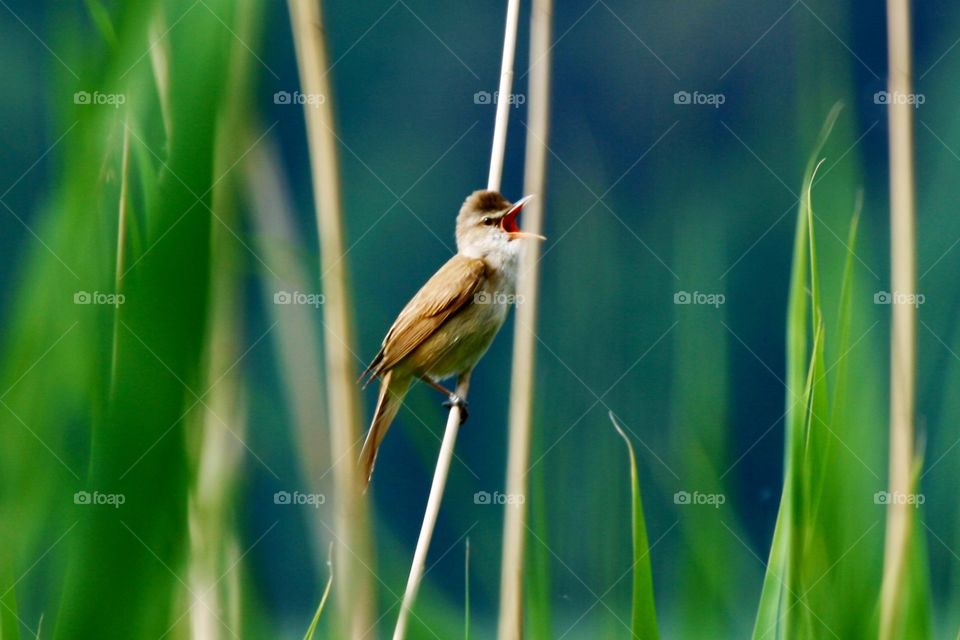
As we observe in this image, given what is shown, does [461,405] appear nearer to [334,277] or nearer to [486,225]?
[486,225]

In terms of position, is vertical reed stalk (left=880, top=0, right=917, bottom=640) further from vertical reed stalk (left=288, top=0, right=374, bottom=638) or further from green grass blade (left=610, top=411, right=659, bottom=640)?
vertical reed stalk (left=288, top=0, right=374, bottom=638)

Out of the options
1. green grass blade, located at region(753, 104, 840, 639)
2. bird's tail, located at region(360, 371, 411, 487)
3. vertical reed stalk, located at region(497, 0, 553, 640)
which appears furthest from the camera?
bird's tail, located at region(360, 371, 411, 487)

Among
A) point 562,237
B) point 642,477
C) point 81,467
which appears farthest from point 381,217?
point 81,467

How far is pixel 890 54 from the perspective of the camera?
2113mm

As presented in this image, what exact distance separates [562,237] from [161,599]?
91 centimetres

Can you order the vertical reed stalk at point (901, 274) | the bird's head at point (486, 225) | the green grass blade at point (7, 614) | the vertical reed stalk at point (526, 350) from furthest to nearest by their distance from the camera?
the bird's head at point (486, 225)
the vertical reed stalk at point (901, 274)
the vertical reed stalk at point (526, 350)
the green grass blade at point (7, 614)

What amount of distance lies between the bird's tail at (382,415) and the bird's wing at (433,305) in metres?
0.07

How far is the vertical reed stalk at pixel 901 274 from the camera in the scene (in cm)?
187

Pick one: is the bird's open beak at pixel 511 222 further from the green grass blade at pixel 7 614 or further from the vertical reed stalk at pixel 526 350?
the green grass blade at pixel 7 614

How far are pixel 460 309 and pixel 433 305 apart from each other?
0.08 meters

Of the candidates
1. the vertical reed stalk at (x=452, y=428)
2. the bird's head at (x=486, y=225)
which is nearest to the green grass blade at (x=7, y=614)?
the vertical reed stalk at (x=452, y=428)

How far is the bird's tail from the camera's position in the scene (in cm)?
215

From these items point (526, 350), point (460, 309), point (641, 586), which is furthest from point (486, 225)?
point (641, 586)

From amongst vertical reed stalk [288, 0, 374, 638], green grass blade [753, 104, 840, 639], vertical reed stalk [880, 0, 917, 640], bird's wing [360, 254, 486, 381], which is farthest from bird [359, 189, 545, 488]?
green grass blade [753, 104, 840, 639]
